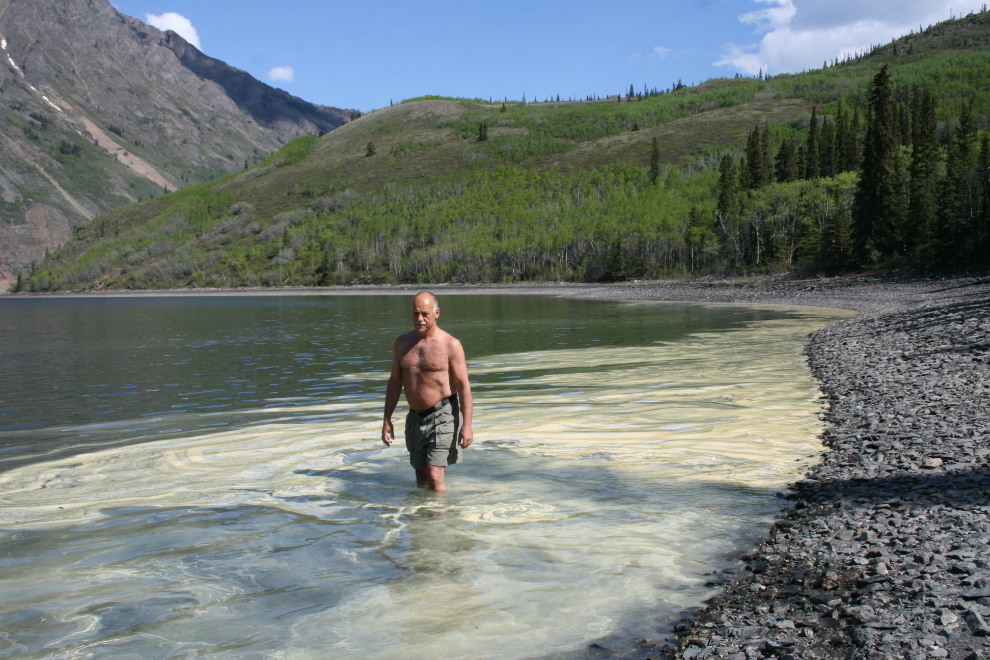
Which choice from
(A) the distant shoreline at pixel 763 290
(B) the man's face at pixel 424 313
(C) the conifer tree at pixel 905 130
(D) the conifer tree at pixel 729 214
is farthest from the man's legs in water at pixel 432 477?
(C) the conifer tree at pixel 905 130

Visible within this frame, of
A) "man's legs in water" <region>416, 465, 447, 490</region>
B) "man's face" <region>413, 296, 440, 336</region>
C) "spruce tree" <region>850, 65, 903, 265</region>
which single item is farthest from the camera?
"spruce tree" <region>850, 65, 903, 265</region>

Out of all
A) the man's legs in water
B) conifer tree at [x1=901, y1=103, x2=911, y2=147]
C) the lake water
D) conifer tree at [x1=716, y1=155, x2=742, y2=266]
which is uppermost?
conifer tree at [x1=901, y1=103, x2=911, y2=147]

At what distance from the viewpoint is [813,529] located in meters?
5.95

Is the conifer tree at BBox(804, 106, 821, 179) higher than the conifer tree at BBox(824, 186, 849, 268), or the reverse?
the conifer tree at BBox(804, 106, 821, 179)

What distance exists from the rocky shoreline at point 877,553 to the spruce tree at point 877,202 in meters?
56.1

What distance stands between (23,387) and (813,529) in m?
20.9

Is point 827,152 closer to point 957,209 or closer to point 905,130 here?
point 905,130

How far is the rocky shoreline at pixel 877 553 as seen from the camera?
4.00m

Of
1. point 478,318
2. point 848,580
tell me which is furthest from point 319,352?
point 848,580

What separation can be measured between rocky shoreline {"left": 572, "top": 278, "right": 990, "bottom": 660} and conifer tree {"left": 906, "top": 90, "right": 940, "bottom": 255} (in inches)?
2049

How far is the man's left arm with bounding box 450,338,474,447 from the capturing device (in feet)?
22.1

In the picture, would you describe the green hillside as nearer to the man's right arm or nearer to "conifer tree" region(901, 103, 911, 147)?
"conifer tree" region(901, 103, 911, 147)

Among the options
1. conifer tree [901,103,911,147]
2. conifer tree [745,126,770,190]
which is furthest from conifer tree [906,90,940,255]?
conifer tree [901,103,911,147]

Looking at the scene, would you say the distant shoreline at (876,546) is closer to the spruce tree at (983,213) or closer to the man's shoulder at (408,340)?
the man's shoulder at (408,340)
